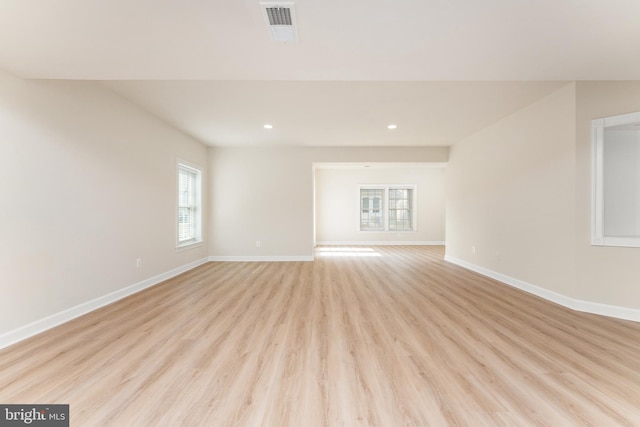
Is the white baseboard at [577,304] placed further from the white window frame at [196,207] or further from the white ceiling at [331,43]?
the white window frame at [196,207]

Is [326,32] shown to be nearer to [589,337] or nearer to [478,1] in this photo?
[478,1]

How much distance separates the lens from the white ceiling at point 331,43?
65.0 inches

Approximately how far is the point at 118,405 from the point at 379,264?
4.93 meters

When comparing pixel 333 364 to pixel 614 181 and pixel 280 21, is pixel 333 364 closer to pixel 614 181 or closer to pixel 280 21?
pixel 280 21

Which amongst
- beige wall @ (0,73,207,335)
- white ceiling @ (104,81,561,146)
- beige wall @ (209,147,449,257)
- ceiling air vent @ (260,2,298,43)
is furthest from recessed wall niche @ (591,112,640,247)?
beige wall @ (0,73,207,335)

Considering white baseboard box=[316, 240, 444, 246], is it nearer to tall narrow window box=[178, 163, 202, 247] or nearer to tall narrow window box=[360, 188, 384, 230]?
tall narrow window box=[360, 188, 384, 230]

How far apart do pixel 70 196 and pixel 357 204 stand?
757 cm

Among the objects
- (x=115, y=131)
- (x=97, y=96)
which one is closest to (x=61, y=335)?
(x=115, y=131)

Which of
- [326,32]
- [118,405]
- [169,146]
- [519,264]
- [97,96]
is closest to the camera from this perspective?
[118,405]

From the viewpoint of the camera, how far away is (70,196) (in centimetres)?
279

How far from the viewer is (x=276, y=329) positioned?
2.54 meters

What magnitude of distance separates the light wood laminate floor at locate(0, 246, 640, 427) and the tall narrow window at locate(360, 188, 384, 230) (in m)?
6.03

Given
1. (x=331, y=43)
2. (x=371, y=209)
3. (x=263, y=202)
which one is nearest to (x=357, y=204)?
(x=371, y=209)

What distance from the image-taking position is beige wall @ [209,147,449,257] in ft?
20.3
